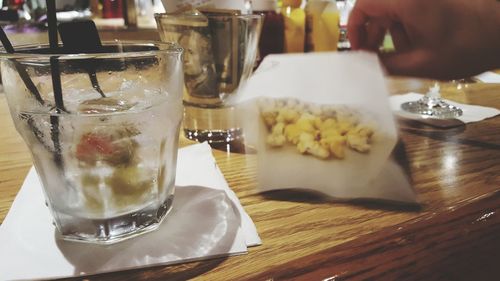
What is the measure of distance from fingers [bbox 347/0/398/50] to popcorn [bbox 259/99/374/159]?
108 mm

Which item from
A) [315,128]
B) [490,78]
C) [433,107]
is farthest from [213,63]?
[490,78]

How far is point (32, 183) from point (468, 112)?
2.89ft

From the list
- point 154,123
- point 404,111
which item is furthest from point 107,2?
point 154,123

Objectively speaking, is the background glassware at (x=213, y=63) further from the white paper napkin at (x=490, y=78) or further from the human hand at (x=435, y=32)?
the white paper napkin at (x=490, y=78)

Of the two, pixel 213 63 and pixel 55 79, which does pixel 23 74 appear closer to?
pixel 55 79

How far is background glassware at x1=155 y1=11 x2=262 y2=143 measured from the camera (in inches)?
30.2

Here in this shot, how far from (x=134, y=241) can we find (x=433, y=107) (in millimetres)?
787

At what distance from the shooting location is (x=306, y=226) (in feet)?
1.49

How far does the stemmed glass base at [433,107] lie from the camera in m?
0.91

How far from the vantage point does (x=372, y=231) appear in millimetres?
439

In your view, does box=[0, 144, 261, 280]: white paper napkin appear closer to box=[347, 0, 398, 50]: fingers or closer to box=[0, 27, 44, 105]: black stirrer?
box=[0, 27, 44, 105]: black stirrer

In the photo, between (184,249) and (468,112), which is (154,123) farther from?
(468,112)

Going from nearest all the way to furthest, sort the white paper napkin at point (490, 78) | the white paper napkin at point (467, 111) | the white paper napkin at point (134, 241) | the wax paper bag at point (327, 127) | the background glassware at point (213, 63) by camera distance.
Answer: the white paper napkin at point (134, 241)
the wax paper bag at point (327, 127)
the background glassware at point (213, 63)
the white paper napkin at point (467, 111)
the white paper napkin at point (490, 78)

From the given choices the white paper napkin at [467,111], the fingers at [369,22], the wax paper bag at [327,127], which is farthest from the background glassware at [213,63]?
the white paper napkin at [467,111]
